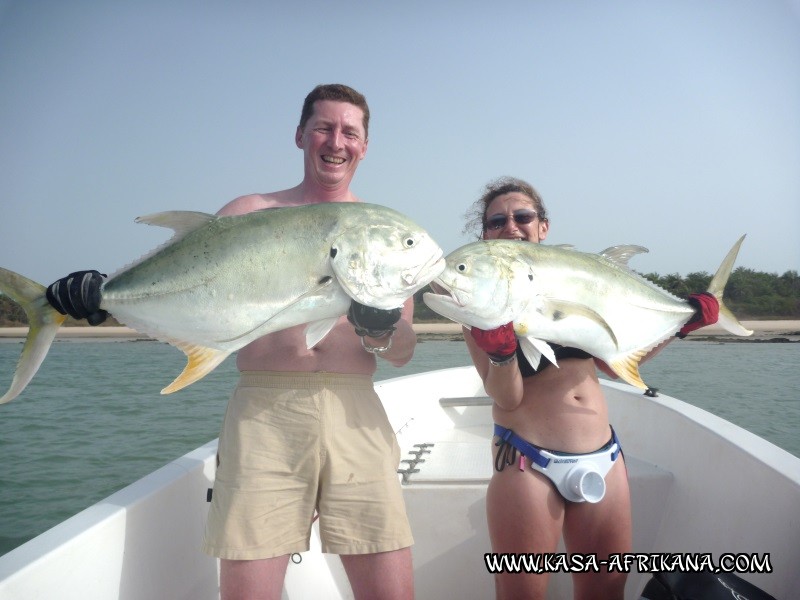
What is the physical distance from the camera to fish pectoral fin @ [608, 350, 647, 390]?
257 centimetres

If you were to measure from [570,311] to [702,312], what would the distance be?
34.9 inches

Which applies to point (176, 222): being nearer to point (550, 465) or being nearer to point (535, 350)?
point (535, 350)

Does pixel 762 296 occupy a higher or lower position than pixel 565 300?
lower

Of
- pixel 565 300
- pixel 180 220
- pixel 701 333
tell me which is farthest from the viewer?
pixel 701 333

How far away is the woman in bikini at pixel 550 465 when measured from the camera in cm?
235

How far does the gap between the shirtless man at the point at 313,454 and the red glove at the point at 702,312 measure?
144 centimetres

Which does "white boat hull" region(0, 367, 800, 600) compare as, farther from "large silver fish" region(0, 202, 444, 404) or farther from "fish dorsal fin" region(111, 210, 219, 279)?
"fish dorsal fin" region(111, 210, 219, 279)

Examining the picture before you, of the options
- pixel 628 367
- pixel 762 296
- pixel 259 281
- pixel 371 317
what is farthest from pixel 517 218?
pixel 762 296

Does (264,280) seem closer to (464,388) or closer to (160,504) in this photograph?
(160,504)

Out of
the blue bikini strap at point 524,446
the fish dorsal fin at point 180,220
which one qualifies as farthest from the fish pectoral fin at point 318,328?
the blue bikini strap at point 524,446

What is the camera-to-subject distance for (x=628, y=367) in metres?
2.64

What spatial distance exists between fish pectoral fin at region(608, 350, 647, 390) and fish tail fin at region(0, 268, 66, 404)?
233cm

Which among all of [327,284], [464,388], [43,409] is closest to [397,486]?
[327,284]

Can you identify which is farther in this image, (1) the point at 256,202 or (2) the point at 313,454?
(1) the point at 256,202
